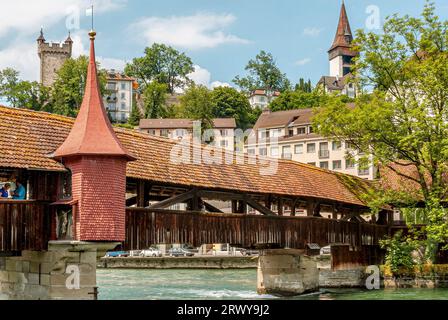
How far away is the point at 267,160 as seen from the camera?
24.6 metres

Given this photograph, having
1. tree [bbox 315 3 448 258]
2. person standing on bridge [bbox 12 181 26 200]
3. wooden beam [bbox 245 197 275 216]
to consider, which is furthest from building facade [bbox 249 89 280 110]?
person standing on bridge [bbox 12 181 26 200]

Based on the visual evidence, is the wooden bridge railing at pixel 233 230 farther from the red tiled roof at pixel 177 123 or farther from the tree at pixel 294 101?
the tree at pixel 294 101

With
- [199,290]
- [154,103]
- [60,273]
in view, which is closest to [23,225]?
[60,273]

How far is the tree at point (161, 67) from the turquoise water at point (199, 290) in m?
50.4

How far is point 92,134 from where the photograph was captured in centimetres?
1575

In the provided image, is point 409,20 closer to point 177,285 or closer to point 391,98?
point 391,98

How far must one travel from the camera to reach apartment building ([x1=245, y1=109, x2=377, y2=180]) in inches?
2383

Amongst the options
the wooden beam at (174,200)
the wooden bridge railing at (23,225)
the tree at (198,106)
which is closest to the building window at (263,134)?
the tree at (198,106)

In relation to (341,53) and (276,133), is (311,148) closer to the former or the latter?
(276,133)

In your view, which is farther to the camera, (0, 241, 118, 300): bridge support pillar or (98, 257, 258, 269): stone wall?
(98, 257, 258, 269): stone wall

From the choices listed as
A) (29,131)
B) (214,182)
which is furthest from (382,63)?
(29,131)

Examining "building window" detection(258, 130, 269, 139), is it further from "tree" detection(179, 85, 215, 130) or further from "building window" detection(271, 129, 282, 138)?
"tree" detection(179, 85, 215, 130)

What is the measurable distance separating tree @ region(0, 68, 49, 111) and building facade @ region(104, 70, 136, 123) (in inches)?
392
